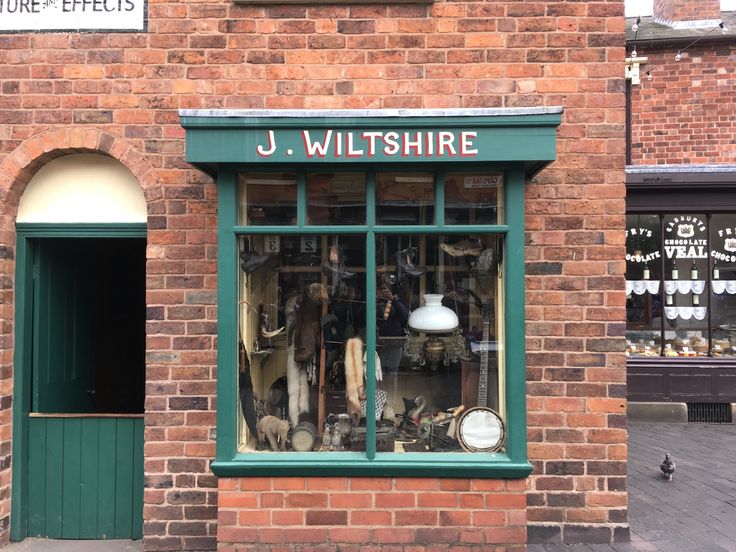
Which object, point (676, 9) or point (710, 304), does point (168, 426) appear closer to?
point (710, 304)

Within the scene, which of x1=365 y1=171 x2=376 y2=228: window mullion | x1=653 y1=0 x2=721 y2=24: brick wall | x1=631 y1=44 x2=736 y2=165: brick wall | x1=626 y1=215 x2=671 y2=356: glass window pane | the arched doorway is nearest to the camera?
x1=365 y1=171 x2=376 y2=228: window mullion

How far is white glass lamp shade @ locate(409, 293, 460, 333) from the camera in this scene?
12.7ft

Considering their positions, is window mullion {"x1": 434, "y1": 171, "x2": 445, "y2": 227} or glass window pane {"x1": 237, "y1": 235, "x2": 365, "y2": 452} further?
glass window pane {"x1": 237, "y1": 235, "x2": 365, "y2": 452}

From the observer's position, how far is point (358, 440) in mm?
3689

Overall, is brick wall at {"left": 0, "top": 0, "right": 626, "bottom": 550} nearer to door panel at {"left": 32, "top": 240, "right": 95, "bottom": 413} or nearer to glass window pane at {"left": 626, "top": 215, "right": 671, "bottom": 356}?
door panel at {"left": 32, "top": 240, "right": 95, "bottom": 413}

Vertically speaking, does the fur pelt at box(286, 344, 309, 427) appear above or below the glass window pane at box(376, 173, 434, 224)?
below

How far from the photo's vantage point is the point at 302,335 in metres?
3.94

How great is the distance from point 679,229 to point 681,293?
3.24ft

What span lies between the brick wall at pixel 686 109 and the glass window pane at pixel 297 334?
6.37 meters

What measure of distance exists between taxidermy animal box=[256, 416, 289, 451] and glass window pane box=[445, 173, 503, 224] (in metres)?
1.90

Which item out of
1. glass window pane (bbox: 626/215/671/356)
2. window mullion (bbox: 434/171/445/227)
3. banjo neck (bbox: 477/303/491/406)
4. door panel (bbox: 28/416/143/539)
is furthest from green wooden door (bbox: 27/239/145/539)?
glass window pane (bbox: 626/215/671/356)

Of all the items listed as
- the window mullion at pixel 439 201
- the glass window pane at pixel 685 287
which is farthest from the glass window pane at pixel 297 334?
the glass window pane at pixel 685 287

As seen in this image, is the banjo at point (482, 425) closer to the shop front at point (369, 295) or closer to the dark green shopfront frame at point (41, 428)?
the shop front at point (369, 295)

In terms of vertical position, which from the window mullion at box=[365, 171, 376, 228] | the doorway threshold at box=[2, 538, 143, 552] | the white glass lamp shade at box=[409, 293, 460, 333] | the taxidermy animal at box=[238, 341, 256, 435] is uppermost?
the window mullion at box=[365, 171, 376, 228]
